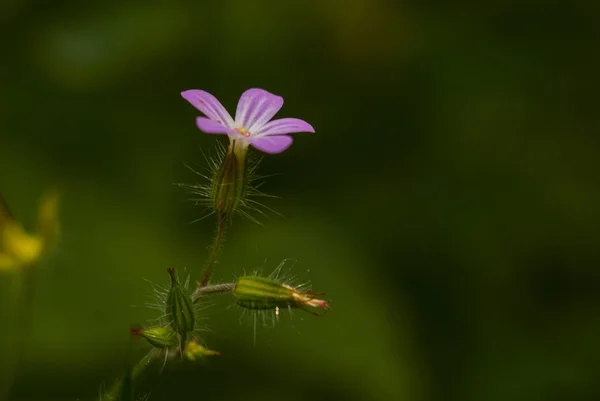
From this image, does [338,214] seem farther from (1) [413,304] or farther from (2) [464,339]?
(2) [464,339]

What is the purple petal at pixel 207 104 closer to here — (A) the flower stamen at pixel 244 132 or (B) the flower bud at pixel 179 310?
(A) the flower stamen at pixel 244 132

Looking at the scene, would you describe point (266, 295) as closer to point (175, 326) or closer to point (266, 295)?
point (266, 295)

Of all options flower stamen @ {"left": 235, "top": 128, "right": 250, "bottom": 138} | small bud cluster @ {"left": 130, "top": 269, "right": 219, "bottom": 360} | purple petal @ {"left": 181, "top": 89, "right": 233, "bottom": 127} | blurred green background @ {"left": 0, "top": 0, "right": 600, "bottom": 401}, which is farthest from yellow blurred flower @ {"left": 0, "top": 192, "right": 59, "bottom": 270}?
blurred green background @ {"left": 0, "top": 0, "right": 600, "bottom": 401}

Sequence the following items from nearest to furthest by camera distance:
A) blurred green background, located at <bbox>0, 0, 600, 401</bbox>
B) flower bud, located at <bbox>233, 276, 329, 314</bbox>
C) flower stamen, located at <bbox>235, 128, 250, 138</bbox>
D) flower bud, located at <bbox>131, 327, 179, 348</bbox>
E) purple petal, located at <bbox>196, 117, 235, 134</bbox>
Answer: purple petal, located at <bbox>196, 117, 235, 134</bbox> < flower bud, located at <bbox>131, 327, 179, 348</bbox> < flower bud, located at <bbox>233, 276, 329, 314</bbox> < flower stamen, located at <bbox>235, 128, 250, 138</bbox> < blurred green background, located at <bbox>0, 0, 600, 401</bbox>

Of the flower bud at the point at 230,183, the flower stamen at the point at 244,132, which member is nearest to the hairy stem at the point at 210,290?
the flower bud at the point at 230,183

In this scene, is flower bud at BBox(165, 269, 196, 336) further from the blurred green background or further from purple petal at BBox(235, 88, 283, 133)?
the blurred green background
